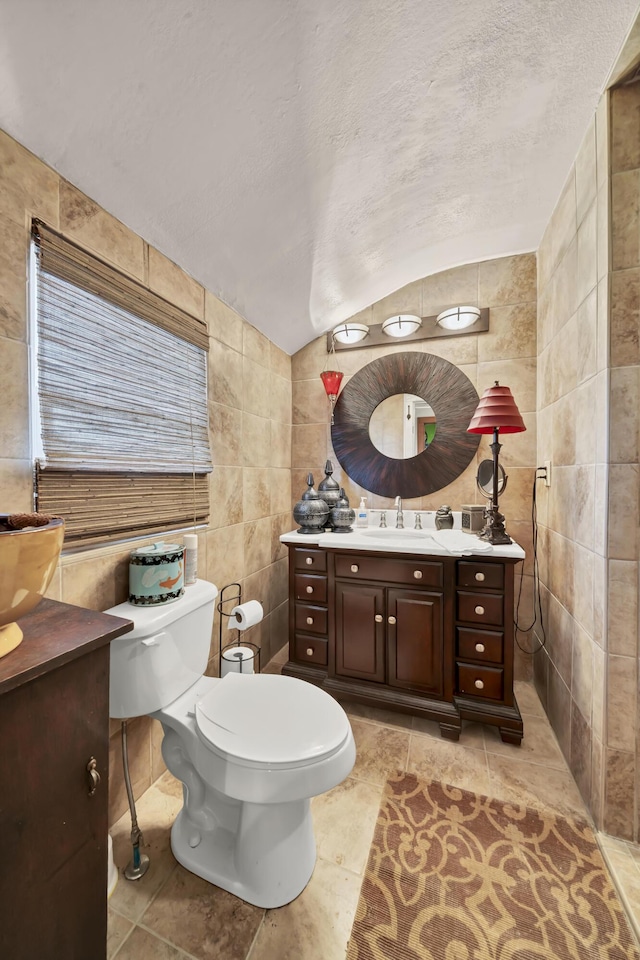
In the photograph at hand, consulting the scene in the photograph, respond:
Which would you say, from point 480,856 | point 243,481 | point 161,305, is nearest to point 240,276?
point 161,305

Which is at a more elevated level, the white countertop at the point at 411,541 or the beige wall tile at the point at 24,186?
the beige wall tile at the point at 24,186

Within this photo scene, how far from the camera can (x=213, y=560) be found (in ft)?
5.34

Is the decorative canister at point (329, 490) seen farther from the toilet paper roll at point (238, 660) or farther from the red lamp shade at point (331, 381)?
the toilet paper roll at point (238, 660)

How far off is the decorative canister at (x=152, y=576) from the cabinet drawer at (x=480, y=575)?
1.17 metres

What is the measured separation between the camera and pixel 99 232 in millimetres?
1095

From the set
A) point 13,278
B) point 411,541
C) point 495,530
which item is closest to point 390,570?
point 411,541

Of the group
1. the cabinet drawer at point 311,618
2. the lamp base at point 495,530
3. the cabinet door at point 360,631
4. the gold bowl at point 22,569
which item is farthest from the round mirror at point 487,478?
the gold bowl at point 22,569

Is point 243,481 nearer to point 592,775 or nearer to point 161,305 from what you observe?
point 161,305

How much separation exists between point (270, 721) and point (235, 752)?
0.42ft

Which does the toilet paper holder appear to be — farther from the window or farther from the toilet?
the window

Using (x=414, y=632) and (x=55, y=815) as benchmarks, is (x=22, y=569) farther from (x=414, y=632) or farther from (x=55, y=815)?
(x=414, y=632)

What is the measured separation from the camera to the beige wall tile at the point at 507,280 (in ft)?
6.43

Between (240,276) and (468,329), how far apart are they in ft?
4.14

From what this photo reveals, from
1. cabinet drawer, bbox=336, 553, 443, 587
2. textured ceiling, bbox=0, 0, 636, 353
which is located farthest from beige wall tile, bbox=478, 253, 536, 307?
cabinet drawer, bbox=336, 553, 443, 587
